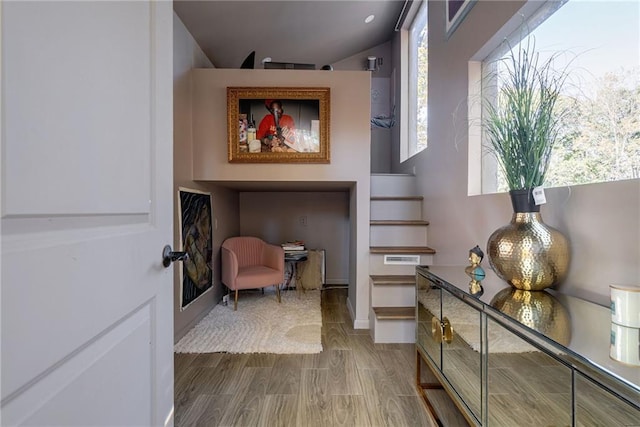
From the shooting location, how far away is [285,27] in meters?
3.23

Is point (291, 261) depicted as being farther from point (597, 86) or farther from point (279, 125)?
point (597, 86)

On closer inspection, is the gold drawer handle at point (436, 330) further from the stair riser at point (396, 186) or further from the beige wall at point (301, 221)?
the beige wall at point (301, 221)

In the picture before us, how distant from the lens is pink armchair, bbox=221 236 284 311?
10.1 ft

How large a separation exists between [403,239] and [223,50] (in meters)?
2.77

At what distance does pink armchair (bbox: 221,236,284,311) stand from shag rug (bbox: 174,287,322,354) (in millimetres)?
197

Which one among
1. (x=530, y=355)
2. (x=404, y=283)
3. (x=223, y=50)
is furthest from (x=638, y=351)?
(x=223, y=50)

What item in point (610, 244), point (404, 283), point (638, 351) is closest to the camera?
point (638, 351)

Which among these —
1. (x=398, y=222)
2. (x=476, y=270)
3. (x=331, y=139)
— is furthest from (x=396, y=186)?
(x=476, y=270)

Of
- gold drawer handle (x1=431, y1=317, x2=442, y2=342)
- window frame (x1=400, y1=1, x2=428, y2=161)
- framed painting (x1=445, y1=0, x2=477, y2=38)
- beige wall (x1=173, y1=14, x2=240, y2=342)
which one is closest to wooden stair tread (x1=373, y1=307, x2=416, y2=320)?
gold drawer handle (x1=431, y1=317, x2=442, y2=342)

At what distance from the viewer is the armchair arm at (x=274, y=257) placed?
130 inches

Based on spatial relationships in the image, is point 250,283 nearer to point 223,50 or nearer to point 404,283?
point 404,283

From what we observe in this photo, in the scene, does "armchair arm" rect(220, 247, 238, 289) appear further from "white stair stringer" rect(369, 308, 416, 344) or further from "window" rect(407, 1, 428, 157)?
"window" rect(407, 1, 428, 157)

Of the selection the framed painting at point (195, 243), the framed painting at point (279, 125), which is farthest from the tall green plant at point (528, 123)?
the framed painting at point (195, 243)

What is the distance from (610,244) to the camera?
103cm
